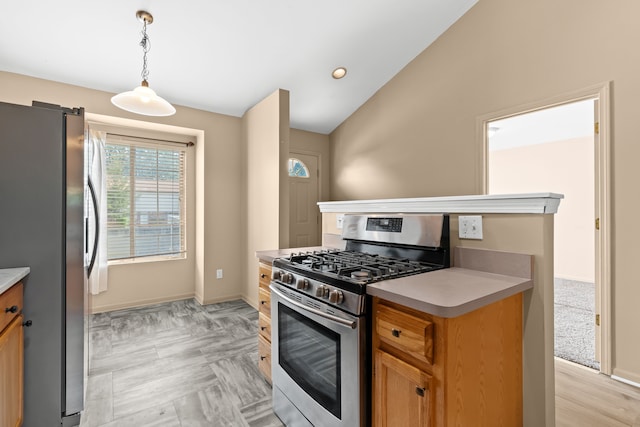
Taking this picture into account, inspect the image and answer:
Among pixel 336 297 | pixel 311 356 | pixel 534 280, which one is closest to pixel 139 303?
pixel 311 356

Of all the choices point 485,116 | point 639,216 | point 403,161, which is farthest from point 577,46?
point 403,161

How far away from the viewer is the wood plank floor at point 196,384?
6.04 ft

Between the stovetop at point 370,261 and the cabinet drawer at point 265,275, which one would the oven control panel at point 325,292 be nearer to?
the stovetop at point 370,261

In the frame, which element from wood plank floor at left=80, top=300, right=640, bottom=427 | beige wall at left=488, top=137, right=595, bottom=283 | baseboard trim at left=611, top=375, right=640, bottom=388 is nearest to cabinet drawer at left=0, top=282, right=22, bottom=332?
wood plank floor at left=80, top=300, right=640, bottom=427

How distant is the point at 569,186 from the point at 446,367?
6347mm

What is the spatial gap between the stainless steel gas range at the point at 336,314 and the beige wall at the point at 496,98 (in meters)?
1.72

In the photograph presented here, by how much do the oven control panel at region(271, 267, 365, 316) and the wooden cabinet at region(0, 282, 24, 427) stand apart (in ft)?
4.01

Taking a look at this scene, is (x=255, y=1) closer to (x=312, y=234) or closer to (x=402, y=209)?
(x=402, y=209)

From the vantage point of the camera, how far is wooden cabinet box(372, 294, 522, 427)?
3.47 ft

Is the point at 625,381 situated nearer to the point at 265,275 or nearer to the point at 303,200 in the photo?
the point at 265,275

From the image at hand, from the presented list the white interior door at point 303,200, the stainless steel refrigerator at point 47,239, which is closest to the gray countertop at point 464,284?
the stainless steel refrigerator at point 47,239

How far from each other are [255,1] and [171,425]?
3.06m

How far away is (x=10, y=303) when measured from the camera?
4.52 ft

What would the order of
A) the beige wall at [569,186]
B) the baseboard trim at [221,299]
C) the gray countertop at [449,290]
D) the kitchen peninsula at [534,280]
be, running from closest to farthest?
the gray countertop at [449,290] → the kitchen peninsula at [534,280] → the baseboard trim at [221,299] → the beige wall at [569,186]
